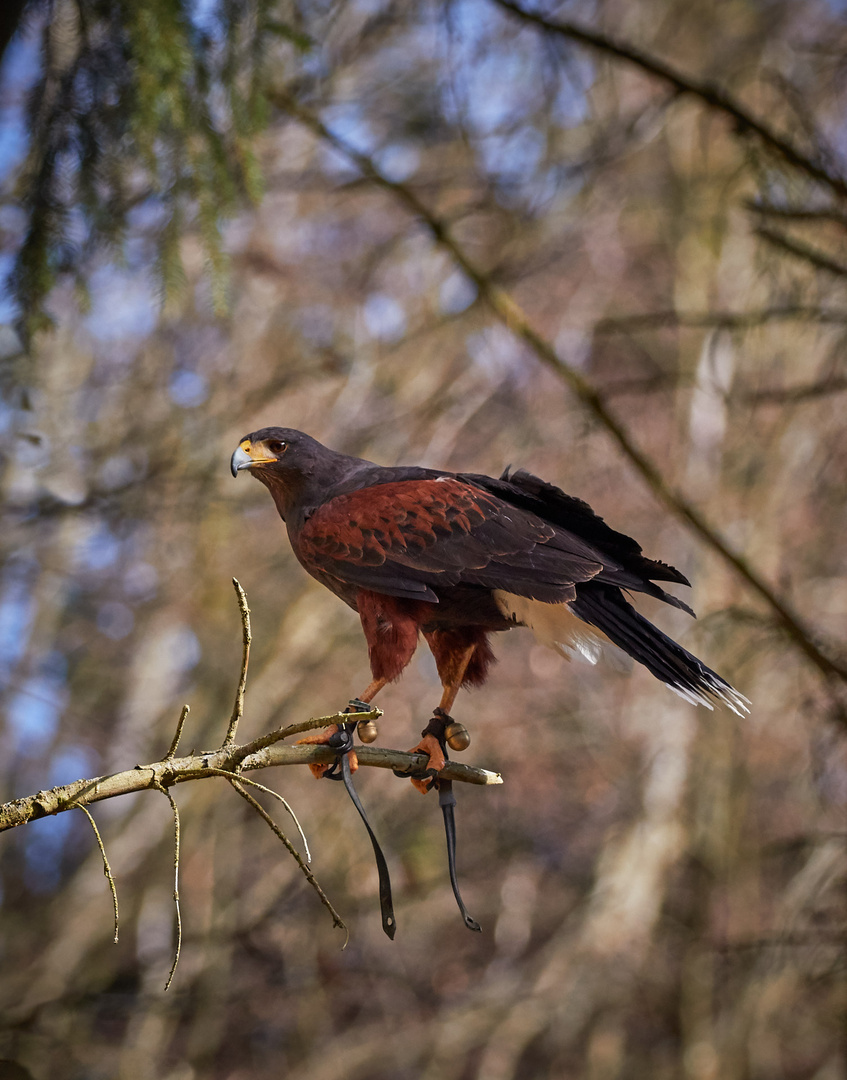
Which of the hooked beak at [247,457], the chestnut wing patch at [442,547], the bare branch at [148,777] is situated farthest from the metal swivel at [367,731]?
the hooked beak at [247,457]

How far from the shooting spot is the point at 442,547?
6.27 feet

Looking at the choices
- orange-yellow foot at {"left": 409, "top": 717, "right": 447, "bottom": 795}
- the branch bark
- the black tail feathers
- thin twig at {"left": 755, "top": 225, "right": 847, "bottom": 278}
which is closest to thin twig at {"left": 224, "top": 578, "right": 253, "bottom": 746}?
the branch bark

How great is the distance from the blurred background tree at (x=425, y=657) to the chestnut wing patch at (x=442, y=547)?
1932 millimetres

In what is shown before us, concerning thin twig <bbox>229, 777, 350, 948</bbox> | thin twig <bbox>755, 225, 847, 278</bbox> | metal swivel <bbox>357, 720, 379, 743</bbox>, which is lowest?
thin twig <bbox>229, 777, 350, 948</bbox>

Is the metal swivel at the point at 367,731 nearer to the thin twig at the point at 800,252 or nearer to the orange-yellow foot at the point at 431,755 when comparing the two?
the orange-yellow foot at the point at 431,755

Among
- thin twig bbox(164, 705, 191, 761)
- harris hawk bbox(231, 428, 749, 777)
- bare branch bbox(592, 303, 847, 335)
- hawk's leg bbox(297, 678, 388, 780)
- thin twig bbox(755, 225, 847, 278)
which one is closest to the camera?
thin twig bbox(164, 705, 191, 761)

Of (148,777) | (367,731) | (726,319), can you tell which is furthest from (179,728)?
(726,319)

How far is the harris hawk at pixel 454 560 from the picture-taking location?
183 centimetres

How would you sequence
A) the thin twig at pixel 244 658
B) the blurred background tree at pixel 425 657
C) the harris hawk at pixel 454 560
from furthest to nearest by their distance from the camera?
the blurred background tree at pixel 425 657, the harris hawk at pixel 454 560, the thin twig at pixel 244 658

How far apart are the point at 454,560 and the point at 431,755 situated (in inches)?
15.2

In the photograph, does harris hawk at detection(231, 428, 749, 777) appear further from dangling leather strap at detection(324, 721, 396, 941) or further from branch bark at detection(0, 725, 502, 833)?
branch bark at detection(0, 725, 502, 833)

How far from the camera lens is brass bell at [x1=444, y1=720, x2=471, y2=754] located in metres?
1.89

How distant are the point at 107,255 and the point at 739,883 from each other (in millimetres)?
9537

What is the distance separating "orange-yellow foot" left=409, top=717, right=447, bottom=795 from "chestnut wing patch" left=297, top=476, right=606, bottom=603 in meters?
0.30
